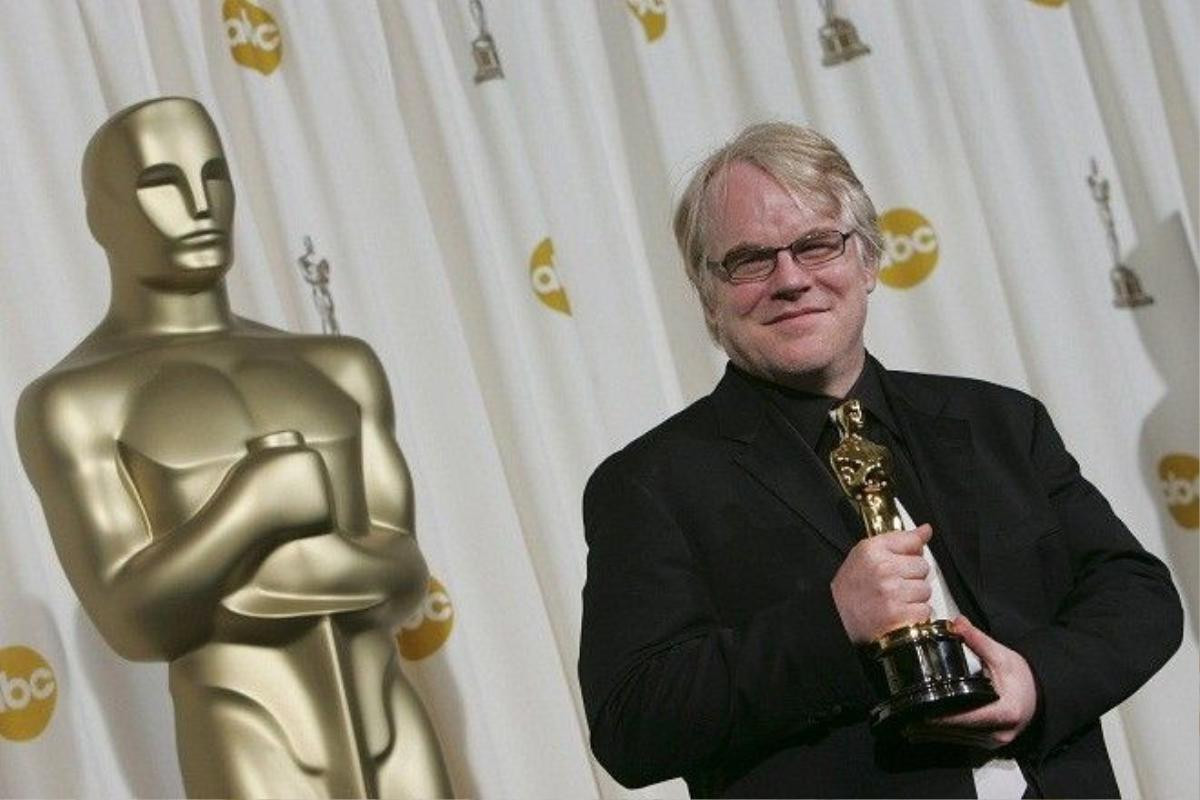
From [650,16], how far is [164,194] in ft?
2.99

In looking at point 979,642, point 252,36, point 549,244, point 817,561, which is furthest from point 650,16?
point 979,642

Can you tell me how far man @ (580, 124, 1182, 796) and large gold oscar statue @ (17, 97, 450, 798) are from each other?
1.28 ft

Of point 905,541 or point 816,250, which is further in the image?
point 816,250

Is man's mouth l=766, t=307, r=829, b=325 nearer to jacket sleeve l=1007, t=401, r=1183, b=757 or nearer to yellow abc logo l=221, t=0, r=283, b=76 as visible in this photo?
jacket sleeve l=1007, t=401, r=1183, b=757

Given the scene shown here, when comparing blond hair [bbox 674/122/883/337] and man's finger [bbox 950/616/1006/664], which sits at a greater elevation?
blond hair [bbox 674/122/883/337]

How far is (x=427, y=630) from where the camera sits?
2.20 m

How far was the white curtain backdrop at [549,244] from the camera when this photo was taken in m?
2.16

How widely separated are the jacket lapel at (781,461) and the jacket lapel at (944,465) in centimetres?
6

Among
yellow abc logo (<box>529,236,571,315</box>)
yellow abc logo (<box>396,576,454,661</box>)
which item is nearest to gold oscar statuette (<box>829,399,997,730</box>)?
yellow abc logo (<box>396,576,454,661</box>)

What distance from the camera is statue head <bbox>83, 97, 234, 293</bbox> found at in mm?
1792

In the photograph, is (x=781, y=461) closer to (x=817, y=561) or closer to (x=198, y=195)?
(x=817, y=561)

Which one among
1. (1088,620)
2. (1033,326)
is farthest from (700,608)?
(1033,326)

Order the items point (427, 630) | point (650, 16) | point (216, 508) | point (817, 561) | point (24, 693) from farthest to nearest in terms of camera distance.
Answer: point (650, 16), point (427, 630), point (24, 693), point (216, 508), point (817, 561)

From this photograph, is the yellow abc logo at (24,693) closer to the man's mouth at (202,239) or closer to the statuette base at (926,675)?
the man's mouth at (202,239)
